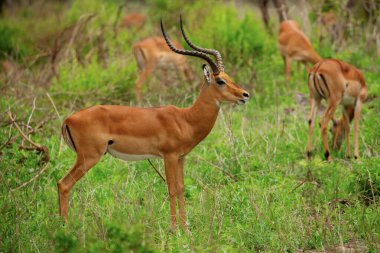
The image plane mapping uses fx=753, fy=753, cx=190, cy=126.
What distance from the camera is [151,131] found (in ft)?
17.1

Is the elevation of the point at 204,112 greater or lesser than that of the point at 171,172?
greater

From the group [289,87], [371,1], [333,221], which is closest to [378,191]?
[333,221]

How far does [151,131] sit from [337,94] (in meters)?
2.59

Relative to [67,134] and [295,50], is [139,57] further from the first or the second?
[67,134]

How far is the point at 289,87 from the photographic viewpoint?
9.23 metres

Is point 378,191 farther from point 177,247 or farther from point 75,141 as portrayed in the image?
point 75,141

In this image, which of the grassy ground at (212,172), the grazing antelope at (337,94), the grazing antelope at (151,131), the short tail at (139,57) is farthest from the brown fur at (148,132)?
the short tail at (139,57)

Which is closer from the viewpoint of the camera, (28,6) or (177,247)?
(177,247)

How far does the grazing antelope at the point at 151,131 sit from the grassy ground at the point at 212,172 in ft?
0.70

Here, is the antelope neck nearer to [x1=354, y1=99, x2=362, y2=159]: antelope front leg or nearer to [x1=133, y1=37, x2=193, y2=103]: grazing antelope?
[x1=354, y1=99, x2=362, y2=159]: antelope front leg

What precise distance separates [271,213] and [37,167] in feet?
7.26

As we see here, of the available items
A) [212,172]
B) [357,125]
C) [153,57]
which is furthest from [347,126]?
[153,57]

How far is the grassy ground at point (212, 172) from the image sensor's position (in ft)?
15.1

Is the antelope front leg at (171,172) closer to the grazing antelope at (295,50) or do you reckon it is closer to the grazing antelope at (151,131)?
the grazing antelope at (151,131)
